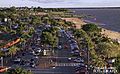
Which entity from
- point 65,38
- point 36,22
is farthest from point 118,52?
point 36,22

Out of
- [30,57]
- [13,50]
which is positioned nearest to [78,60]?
[30,57]

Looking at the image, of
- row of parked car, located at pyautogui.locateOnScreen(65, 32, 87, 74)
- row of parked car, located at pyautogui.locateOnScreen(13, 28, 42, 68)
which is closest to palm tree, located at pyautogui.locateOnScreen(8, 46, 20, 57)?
row of parked car, located at pyautogui.locateOnScreen(13, 28, 42, 68)

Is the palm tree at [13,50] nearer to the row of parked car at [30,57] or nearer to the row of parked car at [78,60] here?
the row of parked car at [30,57]

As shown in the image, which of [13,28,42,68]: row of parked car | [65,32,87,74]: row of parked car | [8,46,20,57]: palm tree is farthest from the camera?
[8,46,20,57]: palm tree

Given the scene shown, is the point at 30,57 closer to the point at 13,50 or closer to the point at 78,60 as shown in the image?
the point at 13,50

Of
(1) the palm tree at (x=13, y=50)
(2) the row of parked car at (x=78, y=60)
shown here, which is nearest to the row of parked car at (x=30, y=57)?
(1) the palm tree at (x=13, y=50)

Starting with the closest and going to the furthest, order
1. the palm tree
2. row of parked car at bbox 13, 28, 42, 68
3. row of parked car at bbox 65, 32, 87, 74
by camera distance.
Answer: row of parked car at bbox 65, 32, 87, 74 → row of parked car at bbox 13, 28, 42, 68 → the palm tree

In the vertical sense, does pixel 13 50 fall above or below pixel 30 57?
above

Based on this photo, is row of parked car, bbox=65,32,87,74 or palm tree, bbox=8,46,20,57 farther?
palm tree, bbox=8,46,20,57

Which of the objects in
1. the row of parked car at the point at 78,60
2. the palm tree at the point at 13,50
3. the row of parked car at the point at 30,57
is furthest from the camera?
the palm tree at the point at 13,50

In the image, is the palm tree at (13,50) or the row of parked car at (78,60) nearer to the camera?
the row of parked car at (78,60)

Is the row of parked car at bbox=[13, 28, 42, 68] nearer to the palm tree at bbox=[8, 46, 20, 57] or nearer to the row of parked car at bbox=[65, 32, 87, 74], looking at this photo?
the palm tree at bbox=[8, 46, 20, 57]
